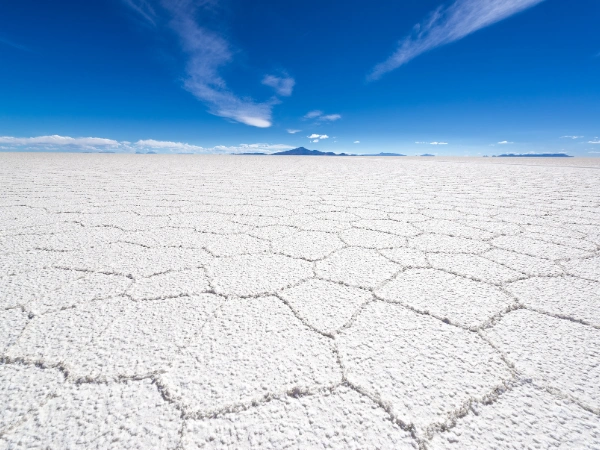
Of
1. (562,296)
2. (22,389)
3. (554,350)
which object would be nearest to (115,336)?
(22,389)

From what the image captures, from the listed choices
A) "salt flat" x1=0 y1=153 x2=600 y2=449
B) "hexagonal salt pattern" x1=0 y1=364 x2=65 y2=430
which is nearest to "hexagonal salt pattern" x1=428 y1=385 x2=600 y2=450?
"salt flat" x1=0 y1=153 x2=600 y2=449

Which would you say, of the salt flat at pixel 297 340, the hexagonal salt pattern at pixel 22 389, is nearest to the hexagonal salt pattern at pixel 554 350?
the salt flat at pixel 297 340

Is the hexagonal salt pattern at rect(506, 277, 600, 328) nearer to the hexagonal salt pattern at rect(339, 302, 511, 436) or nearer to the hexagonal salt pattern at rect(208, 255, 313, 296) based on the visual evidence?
the hexagonal salt pattern at rect(339, 302, 511, 436)

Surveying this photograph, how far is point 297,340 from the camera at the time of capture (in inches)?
25.6

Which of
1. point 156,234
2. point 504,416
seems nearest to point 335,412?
point 504,416

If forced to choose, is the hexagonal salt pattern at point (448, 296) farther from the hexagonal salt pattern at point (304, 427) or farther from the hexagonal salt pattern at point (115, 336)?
the hexagonal salt pattern at point (115, 336)

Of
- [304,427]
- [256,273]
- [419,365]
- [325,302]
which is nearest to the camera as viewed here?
[304,427]

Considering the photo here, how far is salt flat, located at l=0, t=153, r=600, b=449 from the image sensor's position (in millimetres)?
455

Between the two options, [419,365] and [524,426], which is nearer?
[524,426]

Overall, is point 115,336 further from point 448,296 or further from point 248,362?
point 448,296

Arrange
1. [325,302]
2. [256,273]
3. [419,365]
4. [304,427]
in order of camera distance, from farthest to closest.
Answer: [256,273], [325,302], [419,365], [304,427]

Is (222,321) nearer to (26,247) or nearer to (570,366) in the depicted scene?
(570,366)

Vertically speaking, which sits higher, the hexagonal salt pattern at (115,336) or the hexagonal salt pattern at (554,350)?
the hexagonal salt pattern at (554,350)

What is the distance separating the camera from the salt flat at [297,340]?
0.45 metres
